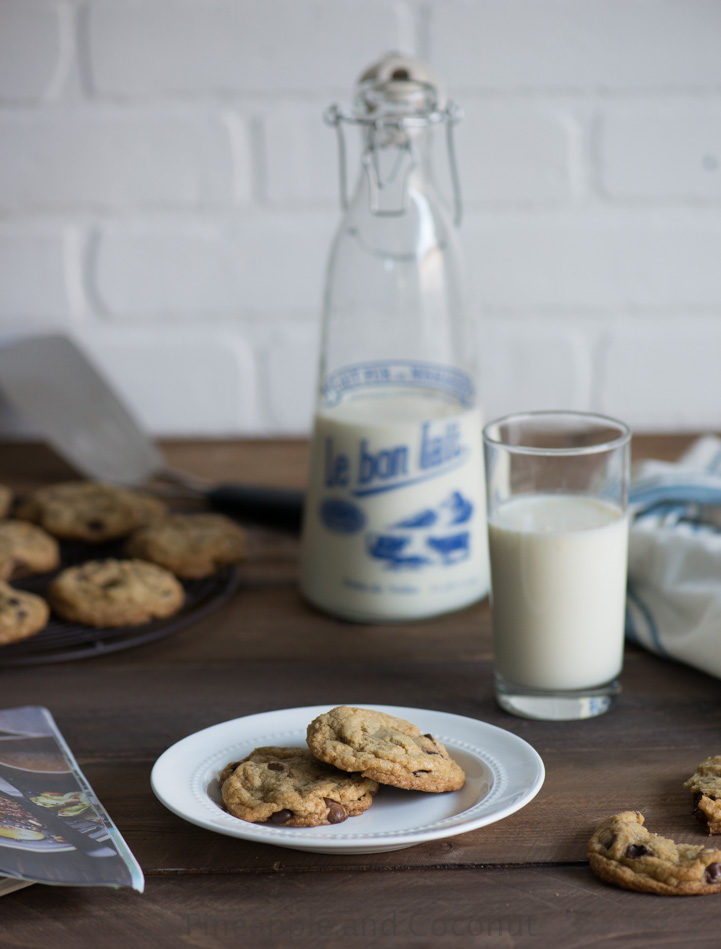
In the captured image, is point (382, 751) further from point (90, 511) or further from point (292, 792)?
point (90, 511)

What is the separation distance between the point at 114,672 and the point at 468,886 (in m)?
0.38

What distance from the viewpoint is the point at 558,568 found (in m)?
0.72

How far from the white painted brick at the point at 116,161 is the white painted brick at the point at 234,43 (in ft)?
0.16

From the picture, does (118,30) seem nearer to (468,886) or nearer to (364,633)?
(364,633)

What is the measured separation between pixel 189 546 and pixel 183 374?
0.55 meters

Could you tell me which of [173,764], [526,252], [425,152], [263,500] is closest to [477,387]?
[425,152]

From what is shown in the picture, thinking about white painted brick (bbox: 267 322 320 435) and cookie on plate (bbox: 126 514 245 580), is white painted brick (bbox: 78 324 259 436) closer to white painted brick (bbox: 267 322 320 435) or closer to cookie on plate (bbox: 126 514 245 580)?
white painted brick (bbox: 267 322 320 435)

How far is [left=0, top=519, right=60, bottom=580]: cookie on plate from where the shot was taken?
0.97 meters

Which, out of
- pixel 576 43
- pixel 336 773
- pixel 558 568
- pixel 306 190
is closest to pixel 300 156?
pixel 306 190

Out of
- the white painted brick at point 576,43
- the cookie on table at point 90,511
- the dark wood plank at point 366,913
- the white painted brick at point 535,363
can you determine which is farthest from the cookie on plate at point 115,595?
the white painted brick at point 576,43

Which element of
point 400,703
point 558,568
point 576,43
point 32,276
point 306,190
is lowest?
point 400,703

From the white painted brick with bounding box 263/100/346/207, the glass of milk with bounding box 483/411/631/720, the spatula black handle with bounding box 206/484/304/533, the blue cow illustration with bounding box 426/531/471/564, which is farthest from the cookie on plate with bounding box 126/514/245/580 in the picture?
the white painted brick with bounding box 263/100/346/207

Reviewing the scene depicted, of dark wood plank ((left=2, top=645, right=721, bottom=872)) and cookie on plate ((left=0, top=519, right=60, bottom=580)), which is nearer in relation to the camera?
dark wood plank ((left=2, top=645, right=721, bottom=872))

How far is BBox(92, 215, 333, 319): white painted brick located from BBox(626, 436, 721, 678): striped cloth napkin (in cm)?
64
